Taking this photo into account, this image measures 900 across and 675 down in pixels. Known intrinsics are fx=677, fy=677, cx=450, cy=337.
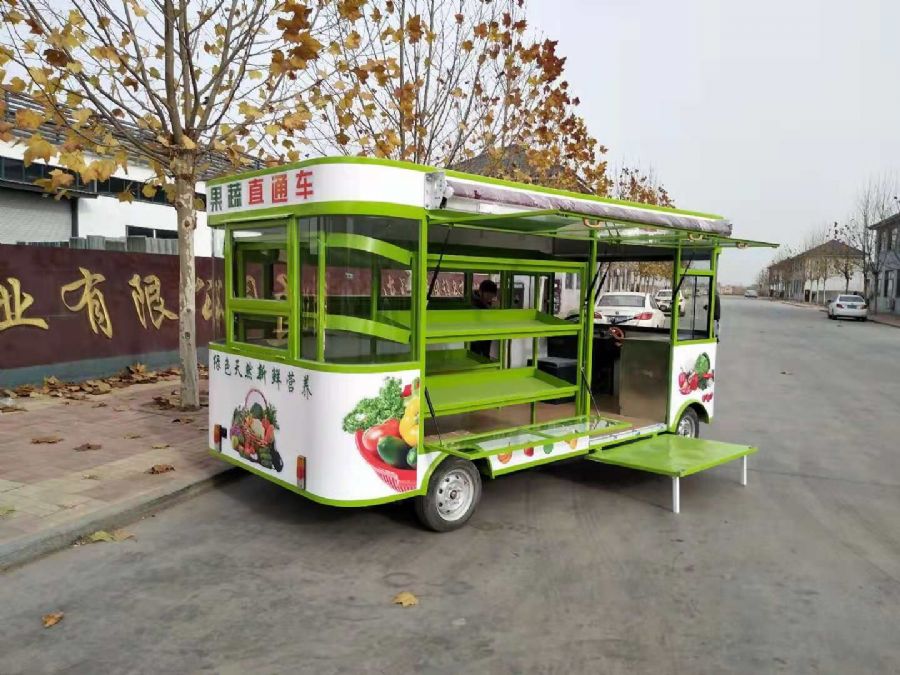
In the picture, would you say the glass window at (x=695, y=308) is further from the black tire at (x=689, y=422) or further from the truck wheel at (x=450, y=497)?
the truck wheel at (x=450, y=497)

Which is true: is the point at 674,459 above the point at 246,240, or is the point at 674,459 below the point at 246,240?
below

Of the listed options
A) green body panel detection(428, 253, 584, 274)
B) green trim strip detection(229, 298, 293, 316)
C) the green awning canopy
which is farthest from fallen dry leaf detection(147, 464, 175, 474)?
the green awning canopy

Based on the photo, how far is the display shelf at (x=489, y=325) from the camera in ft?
16.4

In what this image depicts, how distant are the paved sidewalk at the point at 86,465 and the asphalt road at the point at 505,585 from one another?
213 mm

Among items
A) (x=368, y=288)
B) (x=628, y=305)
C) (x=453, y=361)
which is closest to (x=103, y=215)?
(x=628, y=305)

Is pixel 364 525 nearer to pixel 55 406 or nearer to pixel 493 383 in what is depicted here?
pixel 493 383

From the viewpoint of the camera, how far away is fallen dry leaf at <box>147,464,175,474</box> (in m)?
5.87

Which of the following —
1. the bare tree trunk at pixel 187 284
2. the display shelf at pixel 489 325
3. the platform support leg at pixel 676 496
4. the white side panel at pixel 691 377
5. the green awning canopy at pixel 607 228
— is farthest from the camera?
the bare tree trunk at pixel 187 284

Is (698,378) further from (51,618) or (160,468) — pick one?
(51,618)

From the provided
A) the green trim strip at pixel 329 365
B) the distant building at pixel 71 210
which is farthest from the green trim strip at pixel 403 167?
the distant building at pixel 71 210

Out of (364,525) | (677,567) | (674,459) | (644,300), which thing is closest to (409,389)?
(364,525)

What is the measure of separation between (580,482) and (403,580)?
264 cm

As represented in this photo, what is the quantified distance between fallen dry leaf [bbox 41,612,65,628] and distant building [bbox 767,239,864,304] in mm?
57751

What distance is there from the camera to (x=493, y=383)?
5.77 metres
